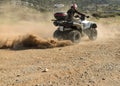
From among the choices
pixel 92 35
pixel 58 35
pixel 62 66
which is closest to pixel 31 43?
pixel 58 35

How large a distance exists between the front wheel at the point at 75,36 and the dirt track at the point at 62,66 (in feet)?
4.63

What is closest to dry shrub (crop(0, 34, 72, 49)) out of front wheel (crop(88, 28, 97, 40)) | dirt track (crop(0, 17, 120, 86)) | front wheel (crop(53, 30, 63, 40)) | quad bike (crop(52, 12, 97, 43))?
dirt track (crop(0, 17, 120, 86))

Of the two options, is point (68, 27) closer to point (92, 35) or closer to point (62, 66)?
point (92, 35)

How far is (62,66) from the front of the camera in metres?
10.3

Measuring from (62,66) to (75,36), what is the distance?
559 centimetres

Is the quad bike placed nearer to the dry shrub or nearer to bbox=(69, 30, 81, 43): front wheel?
bbox=(69, 30, 81, 43): front wheel

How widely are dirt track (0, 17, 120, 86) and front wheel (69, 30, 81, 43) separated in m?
1.41

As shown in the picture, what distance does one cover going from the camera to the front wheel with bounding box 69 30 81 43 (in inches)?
616

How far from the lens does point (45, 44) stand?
47.9 feet

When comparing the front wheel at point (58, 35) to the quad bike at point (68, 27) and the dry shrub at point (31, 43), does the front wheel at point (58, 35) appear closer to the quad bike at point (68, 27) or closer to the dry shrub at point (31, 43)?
the quad bike at point (68, 27)

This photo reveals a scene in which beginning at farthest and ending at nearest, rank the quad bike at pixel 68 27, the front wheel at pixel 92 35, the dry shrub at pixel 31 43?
1. the front wheel at pixel 92 35
2. the quad bike at pixel 68 27
3. the dry shrub at pixel 31 43

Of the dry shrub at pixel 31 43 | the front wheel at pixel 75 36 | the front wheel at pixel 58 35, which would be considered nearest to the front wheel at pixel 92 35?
the front wheel at pixel 75 36

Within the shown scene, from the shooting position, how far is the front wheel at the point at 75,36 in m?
15.6

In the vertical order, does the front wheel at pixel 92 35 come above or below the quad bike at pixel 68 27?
below
